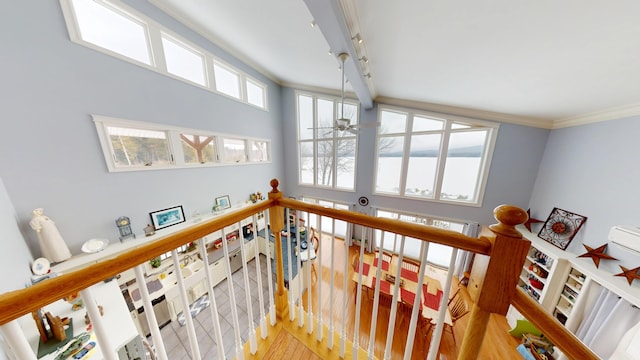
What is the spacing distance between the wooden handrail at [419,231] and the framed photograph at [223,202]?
12.0ft

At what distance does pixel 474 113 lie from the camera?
3.74 metres

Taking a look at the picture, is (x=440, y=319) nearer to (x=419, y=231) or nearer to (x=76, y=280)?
(x=419, y=231)

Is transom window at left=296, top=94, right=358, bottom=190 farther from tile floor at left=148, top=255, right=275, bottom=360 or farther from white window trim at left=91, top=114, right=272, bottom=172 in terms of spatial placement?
tile floor at left=148, top=255, right=275, bottom=360

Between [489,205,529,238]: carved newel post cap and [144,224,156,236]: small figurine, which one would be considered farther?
[144,224,156,236]: small figurine

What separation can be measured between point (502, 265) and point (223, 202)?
4.54 m

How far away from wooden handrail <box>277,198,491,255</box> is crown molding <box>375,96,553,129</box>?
4197mm

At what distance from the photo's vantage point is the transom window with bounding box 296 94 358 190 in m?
5.07

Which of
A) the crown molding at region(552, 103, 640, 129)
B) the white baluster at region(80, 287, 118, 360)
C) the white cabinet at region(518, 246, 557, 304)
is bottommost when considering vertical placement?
the white cabinet at region(518, 246, 557, 304)

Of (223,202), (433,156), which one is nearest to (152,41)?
(223,202)

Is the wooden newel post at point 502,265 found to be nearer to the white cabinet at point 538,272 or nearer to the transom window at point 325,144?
the white cabinet at point 538,272

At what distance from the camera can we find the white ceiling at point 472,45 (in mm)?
1455

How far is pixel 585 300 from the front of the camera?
2.31 meters

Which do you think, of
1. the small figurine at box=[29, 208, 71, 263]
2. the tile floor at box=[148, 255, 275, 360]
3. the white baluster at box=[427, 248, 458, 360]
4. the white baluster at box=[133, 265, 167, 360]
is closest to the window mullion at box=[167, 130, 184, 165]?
the small figurine at box=[29, 208, 71, 263]

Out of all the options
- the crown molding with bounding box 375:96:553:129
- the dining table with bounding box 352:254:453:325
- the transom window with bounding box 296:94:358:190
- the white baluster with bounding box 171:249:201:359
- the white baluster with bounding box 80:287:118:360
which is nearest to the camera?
the white baluster with bounding box 80:287:118:360
